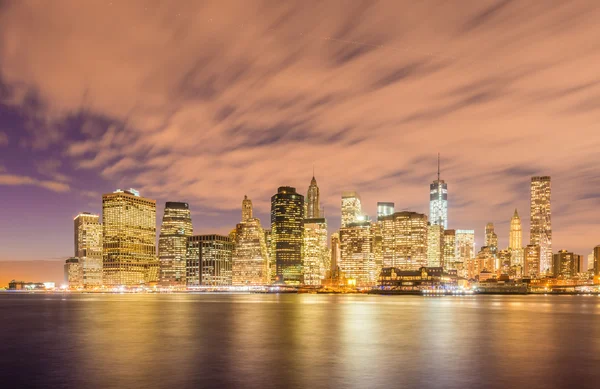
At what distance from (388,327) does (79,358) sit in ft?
158

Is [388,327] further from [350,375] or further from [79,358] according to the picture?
[79,358]

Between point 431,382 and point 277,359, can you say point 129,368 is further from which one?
point 431,382

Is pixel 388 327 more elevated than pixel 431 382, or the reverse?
pixel 431 382

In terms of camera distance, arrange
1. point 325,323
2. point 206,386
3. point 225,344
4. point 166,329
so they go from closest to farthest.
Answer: point 206,386
point 225,344
point 166,329
point 325,323

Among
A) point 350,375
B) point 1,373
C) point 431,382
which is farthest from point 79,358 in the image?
point 431,382

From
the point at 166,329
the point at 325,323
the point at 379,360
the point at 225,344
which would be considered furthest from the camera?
the point at 325,323

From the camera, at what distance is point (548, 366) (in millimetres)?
50719

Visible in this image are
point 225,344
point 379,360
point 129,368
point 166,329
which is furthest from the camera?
point 166,329

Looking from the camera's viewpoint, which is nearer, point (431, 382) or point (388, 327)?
point (431, 382)

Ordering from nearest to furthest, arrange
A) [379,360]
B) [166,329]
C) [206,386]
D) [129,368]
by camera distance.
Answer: [206,386], [129,368], [379,360], [166,329]

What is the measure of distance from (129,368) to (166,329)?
118 feet

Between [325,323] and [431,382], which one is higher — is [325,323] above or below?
below

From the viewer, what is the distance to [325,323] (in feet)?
309

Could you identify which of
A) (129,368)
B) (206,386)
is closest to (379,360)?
(206,386)
